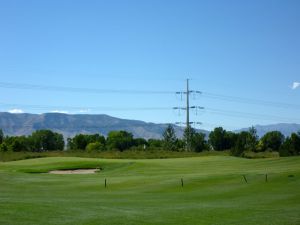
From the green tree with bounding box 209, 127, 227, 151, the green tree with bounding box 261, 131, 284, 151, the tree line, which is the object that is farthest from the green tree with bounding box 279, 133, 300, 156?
the green tree with bounding box 209, 127, 227, 151

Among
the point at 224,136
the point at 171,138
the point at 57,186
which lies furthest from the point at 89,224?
the point at 171,138

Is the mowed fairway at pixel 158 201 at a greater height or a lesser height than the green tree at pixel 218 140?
lesser

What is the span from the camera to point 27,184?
4106cm

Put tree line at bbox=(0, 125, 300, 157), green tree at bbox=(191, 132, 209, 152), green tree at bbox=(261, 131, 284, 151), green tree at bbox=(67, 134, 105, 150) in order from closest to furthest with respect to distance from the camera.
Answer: green tree at bbox=(191, 132, 209, 152) < tree line at bbox=(0, 125, 300, 157) < green tree at bbox=(261, 131, 284, 151) < green tree at bbox=(67, 134, 105, 150)

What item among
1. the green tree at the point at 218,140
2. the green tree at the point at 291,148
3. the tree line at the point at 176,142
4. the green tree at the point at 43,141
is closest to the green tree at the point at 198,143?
the tree line at the point at 176,142

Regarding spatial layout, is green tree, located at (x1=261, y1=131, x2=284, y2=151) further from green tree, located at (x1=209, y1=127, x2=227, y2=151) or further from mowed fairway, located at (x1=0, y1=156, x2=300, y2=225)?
mowed fairway, located at (x1=0, y1=156, x2=300, y2=225)

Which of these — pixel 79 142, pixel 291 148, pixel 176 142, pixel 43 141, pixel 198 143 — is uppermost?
pixel 43 141

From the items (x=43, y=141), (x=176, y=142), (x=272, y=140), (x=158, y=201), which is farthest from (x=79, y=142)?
(x=158, y=201)

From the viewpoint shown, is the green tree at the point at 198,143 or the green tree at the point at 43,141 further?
the green tree at the point at 43,141

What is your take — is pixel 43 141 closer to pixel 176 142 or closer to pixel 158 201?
pixel 176 142

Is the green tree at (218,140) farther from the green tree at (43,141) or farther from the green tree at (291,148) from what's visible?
the green tree at (291,148)

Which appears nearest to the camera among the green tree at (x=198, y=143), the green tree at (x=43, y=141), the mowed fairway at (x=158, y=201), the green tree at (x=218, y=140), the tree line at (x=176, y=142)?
the mowed fairway at (x=158, y=201)

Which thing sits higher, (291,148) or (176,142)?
(176,142)

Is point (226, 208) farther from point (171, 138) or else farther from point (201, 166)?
point (171, 138)
